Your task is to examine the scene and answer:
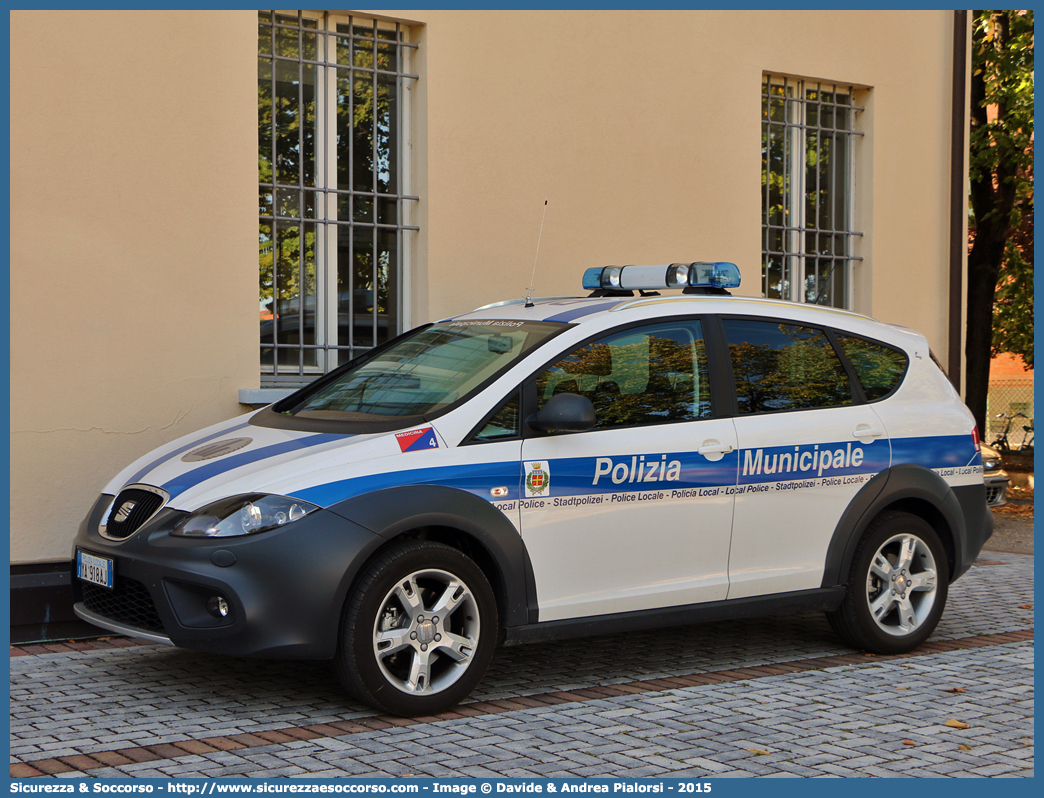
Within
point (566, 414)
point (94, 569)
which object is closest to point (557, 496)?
point (566, 414)

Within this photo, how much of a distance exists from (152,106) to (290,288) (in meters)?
1.48

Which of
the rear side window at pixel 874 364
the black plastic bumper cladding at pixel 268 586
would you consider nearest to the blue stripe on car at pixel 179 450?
the black plastic bumper cladding at pixel 268 586

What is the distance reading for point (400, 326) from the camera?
835 cm

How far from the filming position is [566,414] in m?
5.17

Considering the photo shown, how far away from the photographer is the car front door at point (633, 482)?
5.32m

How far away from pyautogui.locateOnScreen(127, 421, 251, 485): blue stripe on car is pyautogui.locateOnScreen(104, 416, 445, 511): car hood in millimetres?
11

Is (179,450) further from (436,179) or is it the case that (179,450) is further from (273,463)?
(436,179)

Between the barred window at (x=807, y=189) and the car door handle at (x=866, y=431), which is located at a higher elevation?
the barred window at (x=807, y=189)

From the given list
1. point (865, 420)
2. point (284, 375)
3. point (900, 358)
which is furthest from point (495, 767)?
point (284, 375)

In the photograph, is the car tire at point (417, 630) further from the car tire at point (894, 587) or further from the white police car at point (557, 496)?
the car tire at point (894, 587)

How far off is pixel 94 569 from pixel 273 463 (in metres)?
1.00

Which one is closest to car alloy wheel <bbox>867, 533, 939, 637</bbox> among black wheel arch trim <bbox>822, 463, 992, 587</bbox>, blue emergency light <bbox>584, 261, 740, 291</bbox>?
black wheel arch trim <bbox>822, 463, 992, 587</bbox>

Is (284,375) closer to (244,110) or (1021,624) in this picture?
(244,110)

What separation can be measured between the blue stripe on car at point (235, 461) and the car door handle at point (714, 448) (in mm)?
1689
